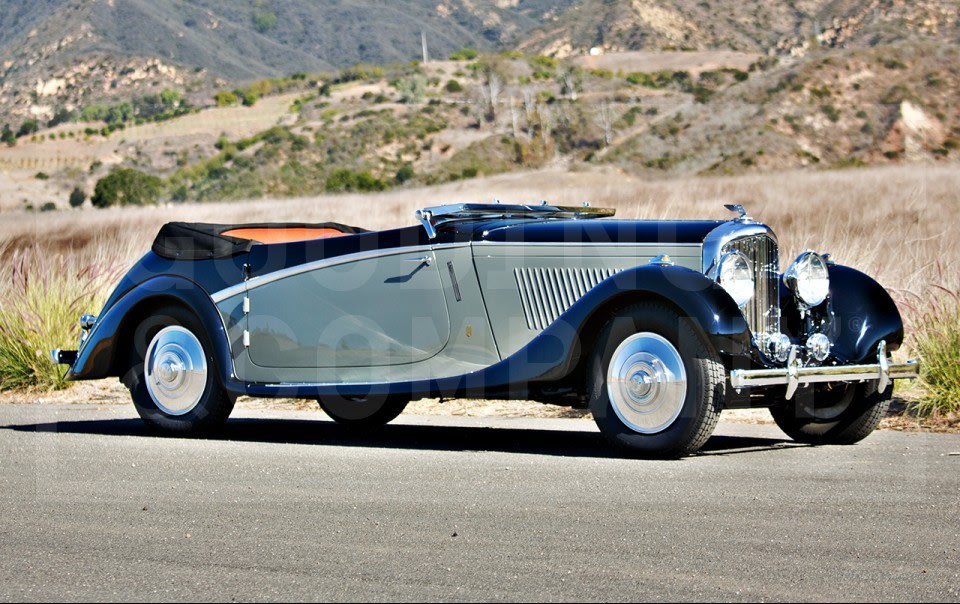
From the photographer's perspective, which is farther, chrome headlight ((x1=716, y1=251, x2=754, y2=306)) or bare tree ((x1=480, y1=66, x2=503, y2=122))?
bare tree ((x1=480, y1=66, x2=503, y2=122))

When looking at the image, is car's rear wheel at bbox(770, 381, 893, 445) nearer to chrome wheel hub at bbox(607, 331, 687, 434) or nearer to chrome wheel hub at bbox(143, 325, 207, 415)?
chrome wheel hub at bbox(607, 331, 687, 434)

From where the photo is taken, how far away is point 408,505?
5.17 metres

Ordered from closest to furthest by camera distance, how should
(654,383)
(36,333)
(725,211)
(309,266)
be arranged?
(654,383) → (309,266) → (36,333) → (725,211)

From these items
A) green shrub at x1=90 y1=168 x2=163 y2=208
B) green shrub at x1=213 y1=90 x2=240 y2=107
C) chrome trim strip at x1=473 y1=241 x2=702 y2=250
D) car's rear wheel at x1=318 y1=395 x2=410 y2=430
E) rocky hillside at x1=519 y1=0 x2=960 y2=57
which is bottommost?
car's rear wheel at x1=318 y1=395 x2=410 y2=430

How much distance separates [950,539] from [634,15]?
129207 millimetres

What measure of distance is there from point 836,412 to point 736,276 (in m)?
1.19

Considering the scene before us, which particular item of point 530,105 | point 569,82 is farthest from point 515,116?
point 569,82

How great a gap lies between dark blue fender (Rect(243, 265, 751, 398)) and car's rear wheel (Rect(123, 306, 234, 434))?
104 cm

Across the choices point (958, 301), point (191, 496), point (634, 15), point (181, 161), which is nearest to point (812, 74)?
point (181, 161)

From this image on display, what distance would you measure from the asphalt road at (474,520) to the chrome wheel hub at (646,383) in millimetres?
215

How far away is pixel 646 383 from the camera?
6105 millimetres

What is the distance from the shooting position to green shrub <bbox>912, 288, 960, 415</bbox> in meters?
8.32

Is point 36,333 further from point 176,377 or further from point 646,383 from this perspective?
point 646,383

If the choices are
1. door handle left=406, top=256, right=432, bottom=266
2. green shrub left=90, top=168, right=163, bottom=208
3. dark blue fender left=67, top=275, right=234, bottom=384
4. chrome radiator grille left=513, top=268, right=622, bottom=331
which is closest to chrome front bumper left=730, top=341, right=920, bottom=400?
chrome radiator grille left=513, top=268, right=622, bottom=331
